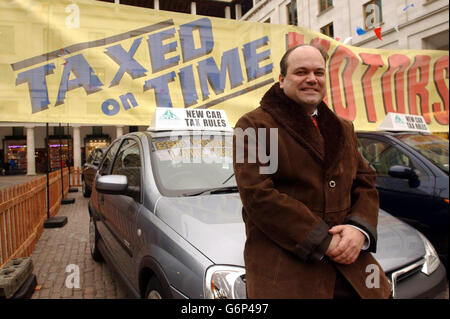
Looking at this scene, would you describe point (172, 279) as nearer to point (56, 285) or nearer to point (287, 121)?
point (287, 121)

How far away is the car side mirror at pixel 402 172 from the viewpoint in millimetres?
2973

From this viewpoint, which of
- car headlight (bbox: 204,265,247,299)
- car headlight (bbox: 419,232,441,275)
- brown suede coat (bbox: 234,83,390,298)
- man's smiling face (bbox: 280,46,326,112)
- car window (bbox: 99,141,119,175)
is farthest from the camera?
car window (bbox: 99,141,119,175)

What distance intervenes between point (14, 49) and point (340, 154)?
11.8 ft

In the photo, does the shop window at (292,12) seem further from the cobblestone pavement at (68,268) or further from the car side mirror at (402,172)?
the cobblestone pavement at (68,268)

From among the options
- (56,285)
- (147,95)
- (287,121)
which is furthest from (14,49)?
(287,121)

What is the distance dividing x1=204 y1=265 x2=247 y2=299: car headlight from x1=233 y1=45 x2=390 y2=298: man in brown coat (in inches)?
6.1

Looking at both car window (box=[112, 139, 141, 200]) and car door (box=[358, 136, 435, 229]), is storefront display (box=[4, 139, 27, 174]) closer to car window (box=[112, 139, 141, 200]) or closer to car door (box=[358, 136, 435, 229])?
car window (box=[112, 139, 141, 200])

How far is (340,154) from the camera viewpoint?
1.27 meters

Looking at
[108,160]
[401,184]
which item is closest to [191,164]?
[108,160]

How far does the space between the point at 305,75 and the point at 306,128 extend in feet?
0.73

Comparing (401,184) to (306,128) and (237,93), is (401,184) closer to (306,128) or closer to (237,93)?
(237,93)

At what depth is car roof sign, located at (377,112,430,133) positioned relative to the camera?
3.79 m

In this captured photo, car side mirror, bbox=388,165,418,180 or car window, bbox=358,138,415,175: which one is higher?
car window, bbox=358,138,415,175

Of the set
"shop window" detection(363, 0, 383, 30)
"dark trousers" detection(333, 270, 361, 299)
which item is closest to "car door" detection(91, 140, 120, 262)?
"dark trousers" detection(333, 270, 361, 299)
